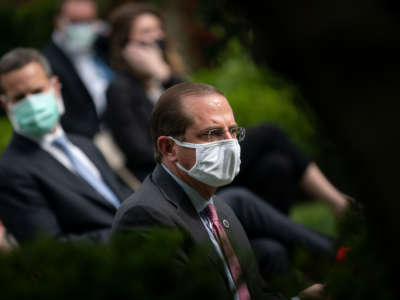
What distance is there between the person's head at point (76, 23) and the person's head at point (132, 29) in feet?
5.06

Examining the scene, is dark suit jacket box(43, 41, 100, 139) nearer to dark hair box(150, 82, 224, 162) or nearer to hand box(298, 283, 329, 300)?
dark hair box(150, 82, 224, 162)

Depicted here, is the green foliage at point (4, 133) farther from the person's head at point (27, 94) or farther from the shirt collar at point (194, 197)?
the shirt collar at point (194, 197)

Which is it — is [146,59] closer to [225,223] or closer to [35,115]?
[35,115]

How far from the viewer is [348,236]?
77.2 inches

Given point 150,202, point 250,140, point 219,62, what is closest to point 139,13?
point 250,140

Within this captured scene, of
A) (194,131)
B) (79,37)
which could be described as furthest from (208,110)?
(79,37)

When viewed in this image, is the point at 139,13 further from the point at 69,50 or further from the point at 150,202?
the point at 150,202

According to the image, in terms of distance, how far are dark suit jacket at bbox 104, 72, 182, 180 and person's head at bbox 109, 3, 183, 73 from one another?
443 millimetres

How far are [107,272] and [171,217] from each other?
1082mm

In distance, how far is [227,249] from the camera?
289cm

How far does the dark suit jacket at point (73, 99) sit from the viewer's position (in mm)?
6062

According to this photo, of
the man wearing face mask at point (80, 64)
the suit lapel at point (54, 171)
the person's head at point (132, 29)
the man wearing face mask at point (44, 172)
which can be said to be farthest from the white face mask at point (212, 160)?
the man wearing face mask at point (80, 64)

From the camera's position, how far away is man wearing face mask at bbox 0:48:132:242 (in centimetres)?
383

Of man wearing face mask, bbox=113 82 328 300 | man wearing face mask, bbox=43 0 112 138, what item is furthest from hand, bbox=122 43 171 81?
man wearing face mask, bbox=113 82 328 300
